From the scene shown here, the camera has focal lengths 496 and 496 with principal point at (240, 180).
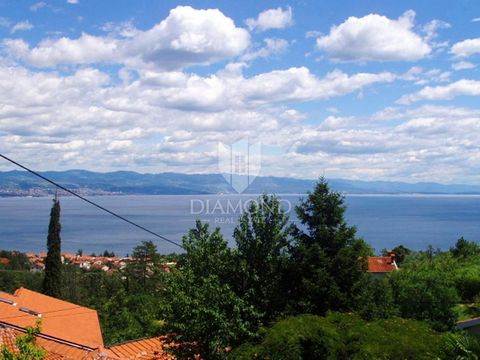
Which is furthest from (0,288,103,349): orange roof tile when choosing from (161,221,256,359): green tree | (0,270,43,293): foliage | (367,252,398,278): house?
(0,270,43,293): foliage

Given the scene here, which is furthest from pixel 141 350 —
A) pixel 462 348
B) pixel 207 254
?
pixel 462 348

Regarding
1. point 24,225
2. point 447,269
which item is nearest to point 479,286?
point 447,269

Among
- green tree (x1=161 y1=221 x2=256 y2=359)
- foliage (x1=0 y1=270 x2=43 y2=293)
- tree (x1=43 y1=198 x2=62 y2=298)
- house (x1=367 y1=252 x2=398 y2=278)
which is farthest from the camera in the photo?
foliage (x1=0 y1=270 x2=43 y2=293)

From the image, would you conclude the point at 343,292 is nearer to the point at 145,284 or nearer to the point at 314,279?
the point at 314,279

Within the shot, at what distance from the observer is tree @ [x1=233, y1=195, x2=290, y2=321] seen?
1455 cm

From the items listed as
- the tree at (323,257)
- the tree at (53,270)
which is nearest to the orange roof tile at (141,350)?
the tree at (323,257)

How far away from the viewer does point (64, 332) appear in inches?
655

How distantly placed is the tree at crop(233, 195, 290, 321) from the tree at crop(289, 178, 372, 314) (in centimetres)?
66

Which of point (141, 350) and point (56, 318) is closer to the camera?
point (141, 350)

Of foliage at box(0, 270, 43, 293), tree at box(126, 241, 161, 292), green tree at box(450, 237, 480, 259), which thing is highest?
green tree at box(450, 237, 480, 259)

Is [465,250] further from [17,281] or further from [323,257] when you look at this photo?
[17,281]

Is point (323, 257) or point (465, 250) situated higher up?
point (323, 257)

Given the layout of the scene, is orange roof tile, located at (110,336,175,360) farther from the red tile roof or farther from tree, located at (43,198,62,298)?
the red tile roof

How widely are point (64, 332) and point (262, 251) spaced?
7428 mm
